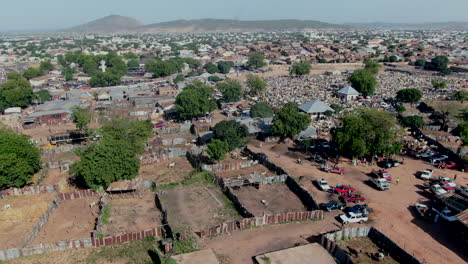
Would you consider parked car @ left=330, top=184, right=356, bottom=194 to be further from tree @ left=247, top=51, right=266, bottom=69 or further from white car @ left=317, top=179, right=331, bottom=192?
tree @ left=247, top=51, right=266, bottom=69

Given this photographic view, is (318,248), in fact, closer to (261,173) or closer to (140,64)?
(261,173)

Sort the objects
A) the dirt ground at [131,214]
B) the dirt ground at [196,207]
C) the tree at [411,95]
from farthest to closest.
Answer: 1. the tree at [411,95]
2. the dirt ground at [196,207]
3. the dirt ground at [131,214]

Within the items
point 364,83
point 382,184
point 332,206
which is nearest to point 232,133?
point 332,206

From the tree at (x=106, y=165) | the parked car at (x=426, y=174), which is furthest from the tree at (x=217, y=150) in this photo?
the parked car at (x=426, y=174)

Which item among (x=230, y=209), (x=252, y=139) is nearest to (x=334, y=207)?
(x=230, y=209)

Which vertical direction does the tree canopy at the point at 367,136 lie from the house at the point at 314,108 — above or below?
above

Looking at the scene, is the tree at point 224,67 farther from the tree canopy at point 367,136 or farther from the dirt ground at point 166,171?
the tree canopy at point 367,136

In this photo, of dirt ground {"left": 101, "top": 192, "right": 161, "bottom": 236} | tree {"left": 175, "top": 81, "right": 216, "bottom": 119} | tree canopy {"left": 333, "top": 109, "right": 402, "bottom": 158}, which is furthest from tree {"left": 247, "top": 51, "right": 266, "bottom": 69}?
dirt ground {"left": 101, "top": 192, "right": 161, "bottom": 236}
